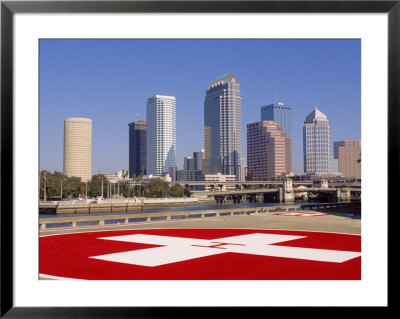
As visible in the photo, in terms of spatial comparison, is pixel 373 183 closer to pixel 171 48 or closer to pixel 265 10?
pixel 265 10

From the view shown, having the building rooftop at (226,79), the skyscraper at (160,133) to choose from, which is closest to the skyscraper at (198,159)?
the skyscraper at (160,133)

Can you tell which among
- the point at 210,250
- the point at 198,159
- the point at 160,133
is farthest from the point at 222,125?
the point at 210,250

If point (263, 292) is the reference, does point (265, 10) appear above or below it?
above

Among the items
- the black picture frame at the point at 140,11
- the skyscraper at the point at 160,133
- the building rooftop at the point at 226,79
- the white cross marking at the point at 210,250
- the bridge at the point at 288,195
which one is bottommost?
the bridge at the point at 288,195

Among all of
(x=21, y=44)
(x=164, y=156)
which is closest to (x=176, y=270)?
(x=21, y=44)

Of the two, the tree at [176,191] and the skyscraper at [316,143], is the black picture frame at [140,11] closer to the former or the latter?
the tree at [176,191]

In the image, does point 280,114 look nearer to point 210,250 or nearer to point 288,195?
point 288,195

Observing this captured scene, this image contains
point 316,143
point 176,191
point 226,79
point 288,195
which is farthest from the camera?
point 226,79
